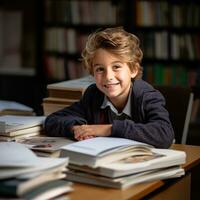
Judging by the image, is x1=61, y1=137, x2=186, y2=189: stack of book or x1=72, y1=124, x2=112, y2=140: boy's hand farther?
x1=72, y1=124, x2=112, y2=140: boy's hand

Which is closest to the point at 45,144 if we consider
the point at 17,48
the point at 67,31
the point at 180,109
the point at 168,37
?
the point at 180,109

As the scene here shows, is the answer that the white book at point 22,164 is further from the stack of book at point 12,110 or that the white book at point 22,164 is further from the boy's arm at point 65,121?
the stack of book at point 12,110

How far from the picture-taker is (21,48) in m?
5.83

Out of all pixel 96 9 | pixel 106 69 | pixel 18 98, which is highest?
pixel 96 9

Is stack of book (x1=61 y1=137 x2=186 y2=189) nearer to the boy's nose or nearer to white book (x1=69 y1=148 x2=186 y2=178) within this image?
white book (x1=69 y1=148 x2=186 y2=178)

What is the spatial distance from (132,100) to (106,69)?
173mm

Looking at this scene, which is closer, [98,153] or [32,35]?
[98,153]

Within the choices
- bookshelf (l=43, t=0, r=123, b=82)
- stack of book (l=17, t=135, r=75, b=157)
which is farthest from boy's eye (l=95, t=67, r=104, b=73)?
bookshelf (l=43, t=0, r=123, b=82)

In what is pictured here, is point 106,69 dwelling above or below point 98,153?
above

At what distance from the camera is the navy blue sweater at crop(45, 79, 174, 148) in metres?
1.99

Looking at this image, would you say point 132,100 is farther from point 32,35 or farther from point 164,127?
point 32,35

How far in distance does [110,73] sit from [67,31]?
11.5ft

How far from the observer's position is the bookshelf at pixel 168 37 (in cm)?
494

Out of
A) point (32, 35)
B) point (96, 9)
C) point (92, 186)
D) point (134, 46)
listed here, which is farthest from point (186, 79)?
point (92, 186)
